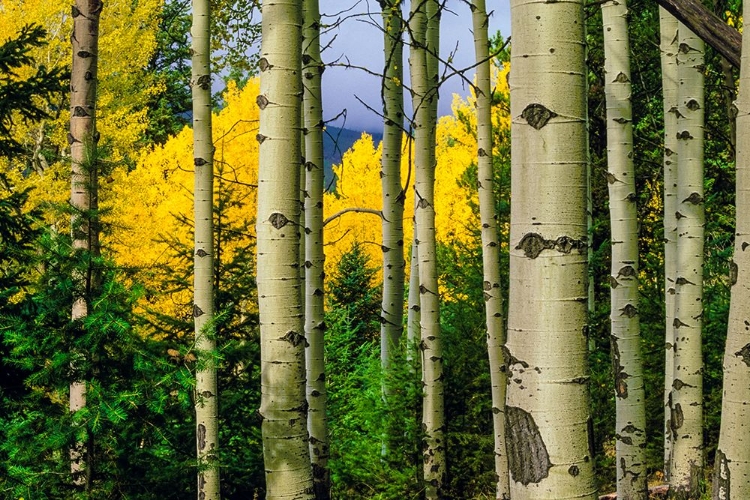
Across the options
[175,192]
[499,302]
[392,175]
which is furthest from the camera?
[175,192]

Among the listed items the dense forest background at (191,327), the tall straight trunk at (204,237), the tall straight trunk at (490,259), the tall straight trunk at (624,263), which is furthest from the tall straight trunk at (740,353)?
the tall straight trunk at (204,237)

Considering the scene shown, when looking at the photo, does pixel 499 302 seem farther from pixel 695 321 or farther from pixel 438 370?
pixel 695 321

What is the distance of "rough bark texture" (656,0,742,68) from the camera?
9.25 feet

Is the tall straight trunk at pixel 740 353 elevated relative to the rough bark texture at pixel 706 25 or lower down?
lower down

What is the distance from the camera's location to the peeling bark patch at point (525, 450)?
1851 mm

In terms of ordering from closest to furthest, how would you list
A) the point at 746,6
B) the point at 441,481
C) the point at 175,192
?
the point at 746,6, the point at 441,481, the point at 175,192

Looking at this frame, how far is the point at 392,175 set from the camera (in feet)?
23.3

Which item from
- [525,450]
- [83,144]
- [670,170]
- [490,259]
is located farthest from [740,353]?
[83,144]

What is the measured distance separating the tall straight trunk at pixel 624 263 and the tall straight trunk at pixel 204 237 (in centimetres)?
288

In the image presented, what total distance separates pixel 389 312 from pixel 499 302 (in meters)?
1.55

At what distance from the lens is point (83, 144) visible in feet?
20.3

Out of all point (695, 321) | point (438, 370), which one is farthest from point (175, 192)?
point (695, 321)

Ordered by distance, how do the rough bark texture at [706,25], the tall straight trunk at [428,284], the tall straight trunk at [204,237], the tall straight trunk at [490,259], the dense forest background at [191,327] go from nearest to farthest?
1. the rough bark texture at [706,25]
2. the dense forest background at [191,327]
3. the tall straight trunk at [204,237]
4. the tall straight trunk at [490,259]
5. the tall straight trunk at [428,284]

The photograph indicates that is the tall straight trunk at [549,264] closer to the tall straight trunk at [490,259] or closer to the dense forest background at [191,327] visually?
the dense forest background at [191,327]
